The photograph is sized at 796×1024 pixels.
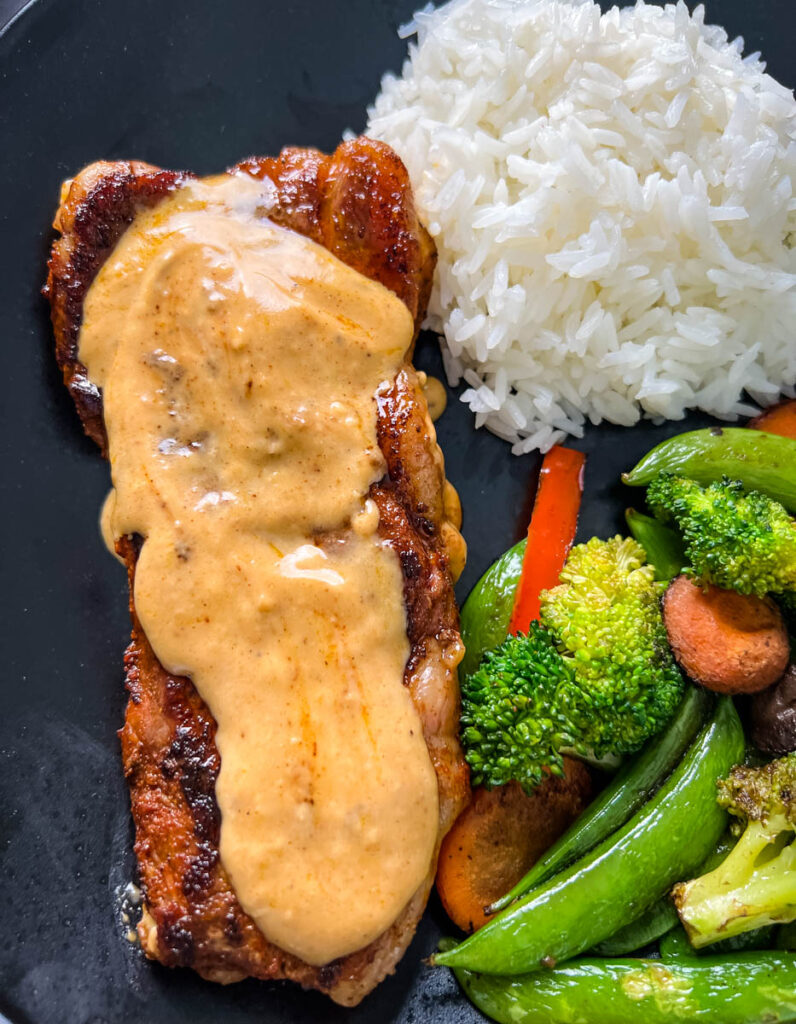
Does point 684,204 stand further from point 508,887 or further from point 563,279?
point 508,887

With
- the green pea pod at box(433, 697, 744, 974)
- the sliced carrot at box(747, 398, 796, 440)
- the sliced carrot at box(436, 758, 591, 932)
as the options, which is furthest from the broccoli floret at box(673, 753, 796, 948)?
the sliced carrot at box(747, 398, 796, 440)

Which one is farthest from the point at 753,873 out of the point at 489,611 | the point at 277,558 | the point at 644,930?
the point at 277,558

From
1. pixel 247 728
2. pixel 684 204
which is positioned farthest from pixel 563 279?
pixel 247 728

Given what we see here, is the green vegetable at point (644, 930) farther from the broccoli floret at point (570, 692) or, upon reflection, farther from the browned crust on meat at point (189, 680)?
the browned crust on meat at point (189, 680)

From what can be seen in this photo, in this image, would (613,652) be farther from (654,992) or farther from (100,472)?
(100,472)

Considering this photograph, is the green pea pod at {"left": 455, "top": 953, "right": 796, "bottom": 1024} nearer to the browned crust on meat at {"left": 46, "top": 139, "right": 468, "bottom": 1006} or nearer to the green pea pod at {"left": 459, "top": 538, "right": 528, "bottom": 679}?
the browned crust on meat at {"left": 46, "top": 139, "right": 468, "bottom": 1006}

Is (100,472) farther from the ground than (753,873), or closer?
closer

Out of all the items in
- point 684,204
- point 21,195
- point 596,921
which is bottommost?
point 596,921
